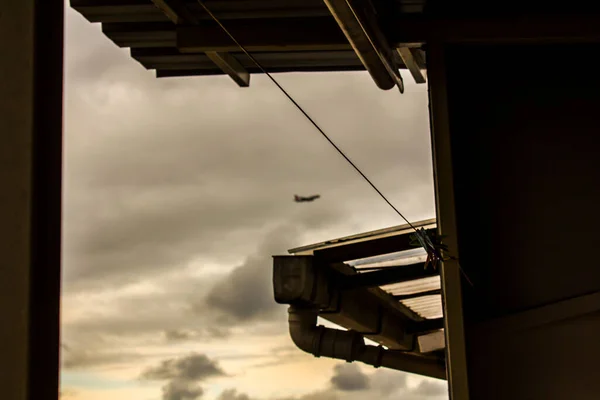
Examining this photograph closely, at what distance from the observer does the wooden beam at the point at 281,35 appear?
578 centimetres

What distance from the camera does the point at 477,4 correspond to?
5746 mm

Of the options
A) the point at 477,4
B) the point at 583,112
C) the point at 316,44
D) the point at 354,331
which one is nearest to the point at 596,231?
the point at 583,112

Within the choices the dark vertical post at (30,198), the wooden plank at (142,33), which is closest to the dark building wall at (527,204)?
the wooden plank at (142,33)

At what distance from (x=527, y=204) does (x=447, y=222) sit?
0.66 metres

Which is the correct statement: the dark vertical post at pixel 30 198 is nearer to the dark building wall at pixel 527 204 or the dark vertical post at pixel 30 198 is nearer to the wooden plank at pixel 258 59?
the dark building wall at pixel 527 204

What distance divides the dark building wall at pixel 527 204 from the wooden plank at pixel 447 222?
296 mm

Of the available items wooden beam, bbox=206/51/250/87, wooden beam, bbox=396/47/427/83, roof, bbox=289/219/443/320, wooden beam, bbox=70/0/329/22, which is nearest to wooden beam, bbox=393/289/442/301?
roof, bbox=289/219/443/320

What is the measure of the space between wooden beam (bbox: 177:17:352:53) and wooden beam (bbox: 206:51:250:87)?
210 millimetres

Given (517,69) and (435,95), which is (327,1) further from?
(517,69)

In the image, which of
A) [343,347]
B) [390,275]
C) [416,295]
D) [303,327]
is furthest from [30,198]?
[416,295]

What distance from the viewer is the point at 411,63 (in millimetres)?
6801

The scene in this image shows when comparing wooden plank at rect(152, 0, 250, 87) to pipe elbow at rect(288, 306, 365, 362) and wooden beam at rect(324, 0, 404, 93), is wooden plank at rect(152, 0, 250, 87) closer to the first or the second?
wooden beam at rect(324, 0, 404, 93)

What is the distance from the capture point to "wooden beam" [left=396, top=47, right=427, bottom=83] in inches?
257

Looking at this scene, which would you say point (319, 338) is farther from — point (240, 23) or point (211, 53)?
point (240, 23)
